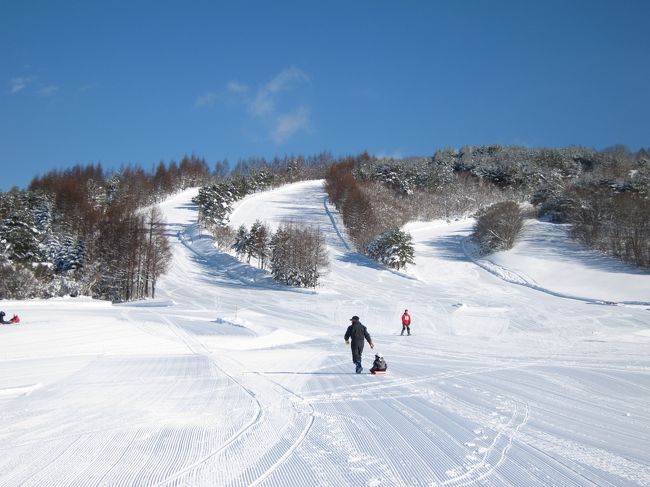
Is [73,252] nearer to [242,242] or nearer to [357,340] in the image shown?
[242,242]

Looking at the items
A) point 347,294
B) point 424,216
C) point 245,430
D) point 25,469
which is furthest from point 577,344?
point 424,216

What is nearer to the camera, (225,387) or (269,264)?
(225,387)

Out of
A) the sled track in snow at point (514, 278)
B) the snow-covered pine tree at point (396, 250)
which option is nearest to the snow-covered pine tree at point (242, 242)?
the snow-covered pine tree at point (396, 250)

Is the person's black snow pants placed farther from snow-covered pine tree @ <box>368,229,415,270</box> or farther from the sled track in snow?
snow-covered pine tree @ <box>368,229,415,270</box>

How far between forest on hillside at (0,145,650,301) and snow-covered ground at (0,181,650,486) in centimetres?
1740

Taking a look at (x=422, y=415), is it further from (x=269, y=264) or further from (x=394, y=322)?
(x=269, y=264)

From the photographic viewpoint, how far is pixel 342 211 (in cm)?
7500

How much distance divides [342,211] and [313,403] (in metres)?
67.7

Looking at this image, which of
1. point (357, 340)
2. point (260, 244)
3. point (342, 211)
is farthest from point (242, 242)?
point (357, 340)

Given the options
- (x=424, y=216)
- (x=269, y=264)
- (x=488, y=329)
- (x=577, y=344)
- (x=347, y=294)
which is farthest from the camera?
(x=424, y=216)

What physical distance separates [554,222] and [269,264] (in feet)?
139

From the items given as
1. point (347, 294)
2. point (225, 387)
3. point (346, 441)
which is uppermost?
point (346, 441)

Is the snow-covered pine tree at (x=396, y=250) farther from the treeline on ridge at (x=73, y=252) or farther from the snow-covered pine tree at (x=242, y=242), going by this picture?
the treeline on ridge at (x=73, y=252)

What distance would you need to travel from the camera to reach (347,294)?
40.9 metres
